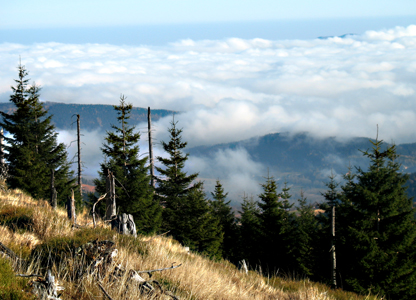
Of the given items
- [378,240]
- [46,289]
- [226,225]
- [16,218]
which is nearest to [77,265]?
[46,289]

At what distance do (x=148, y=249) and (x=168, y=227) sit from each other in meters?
28.8

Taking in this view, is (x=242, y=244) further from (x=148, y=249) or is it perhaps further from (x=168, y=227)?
(x=148, y=249)

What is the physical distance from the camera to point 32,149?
30172 mm

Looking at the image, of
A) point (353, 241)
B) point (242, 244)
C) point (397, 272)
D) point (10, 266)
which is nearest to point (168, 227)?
point (242, 244)

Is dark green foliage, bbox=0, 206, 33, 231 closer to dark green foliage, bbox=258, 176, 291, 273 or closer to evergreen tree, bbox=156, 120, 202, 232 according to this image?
evergreen tree, bbox=156, 120, 202, 232

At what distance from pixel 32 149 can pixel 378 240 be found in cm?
3015

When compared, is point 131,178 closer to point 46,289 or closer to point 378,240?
point 378,240

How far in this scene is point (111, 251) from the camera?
493cm

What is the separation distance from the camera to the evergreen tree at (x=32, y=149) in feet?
91.0

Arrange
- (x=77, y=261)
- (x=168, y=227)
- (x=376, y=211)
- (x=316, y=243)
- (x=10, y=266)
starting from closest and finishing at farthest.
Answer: (x=10, y=266) < (x=77, y=261) < (x=376, y=211) < (x=316, y=243) < (x=168, y=227)

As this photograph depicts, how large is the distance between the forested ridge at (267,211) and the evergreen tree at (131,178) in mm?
94

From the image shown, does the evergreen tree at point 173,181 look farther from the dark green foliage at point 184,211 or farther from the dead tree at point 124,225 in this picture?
the dead tree at point 124,225

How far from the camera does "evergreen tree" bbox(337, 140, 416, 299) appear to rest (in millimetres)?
23016

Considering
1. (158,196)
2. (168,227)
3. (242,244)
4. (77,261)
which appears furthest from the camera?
(242,244)
